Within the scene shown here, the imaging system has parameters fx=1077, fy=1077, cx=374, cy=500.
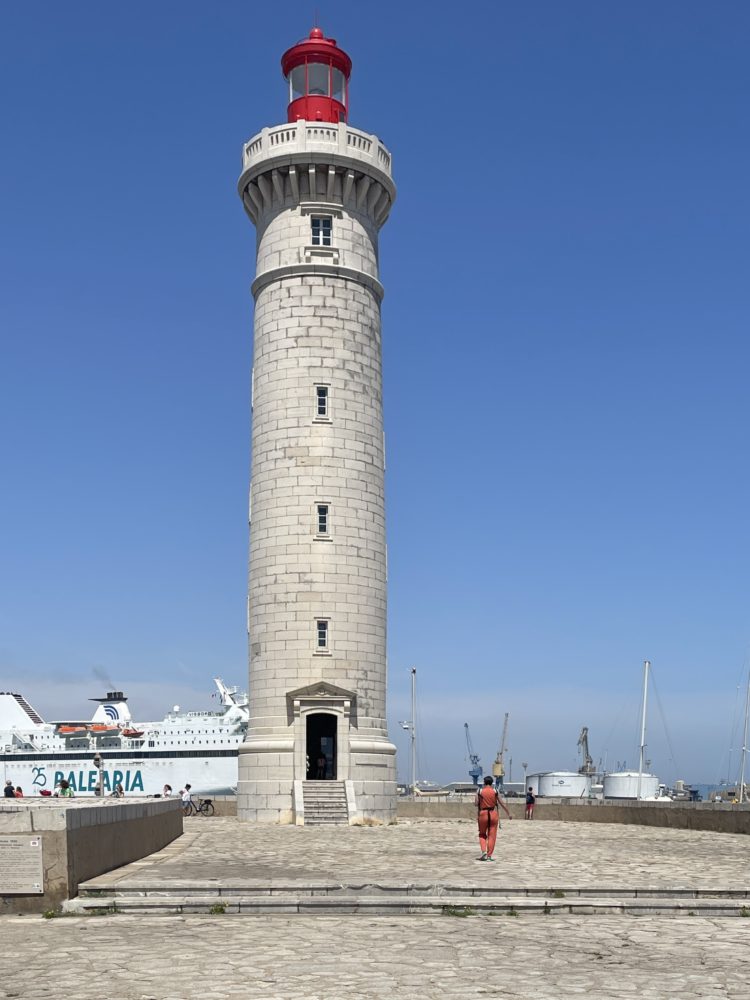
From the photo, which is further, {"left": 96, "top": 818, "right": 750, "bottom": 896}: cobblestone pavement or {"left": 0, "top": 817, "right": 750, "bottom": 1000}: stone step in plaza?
{"left": 96, "top": 818, "right": 750, "bottom": 896}: cobblestone pavement

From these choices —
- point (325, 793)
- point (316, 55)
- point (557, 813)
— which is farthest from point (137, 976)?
point (316, 55)

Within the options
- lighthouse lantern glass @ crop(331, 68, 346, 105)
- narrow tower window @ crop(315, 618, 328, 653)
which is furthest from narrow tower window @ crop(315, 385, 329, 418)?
lighthouse lantern glass @ crop(331, 68, 346, 105)

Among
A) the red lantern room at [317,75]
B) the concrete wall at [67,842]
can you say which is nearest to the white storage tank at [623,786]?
the red lantern room at [317,75]

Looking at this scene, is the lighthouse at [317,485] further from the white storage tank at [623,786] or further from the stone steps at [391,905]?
the white storage tank at [623,786]

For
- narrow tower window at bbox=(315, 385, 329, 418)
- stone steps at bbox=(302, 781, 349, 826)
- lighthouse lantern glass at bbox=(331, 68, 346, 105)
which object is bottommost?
stone steps at bbox=(302, 781, 349, 826)

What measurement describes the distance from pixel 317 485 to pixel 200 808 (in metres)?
13.3

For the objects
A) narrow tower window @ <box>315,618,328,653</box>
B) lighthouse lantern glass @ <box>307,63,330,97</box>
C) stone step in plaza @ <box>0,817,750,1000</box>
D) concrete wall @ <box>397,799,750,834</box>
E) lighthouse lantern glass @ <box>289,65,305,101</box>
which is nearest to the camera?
stone step in plaza @ <box>0,817,750,1000</box>

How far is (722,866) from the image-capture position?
1748 centimetres

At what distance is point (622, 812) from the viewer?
32969 millimetres

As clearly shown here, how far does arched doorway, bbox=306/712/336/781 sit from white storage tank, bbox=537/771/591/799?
27.2 m

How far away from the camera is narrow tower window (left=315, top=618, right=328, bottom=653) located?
31.5m

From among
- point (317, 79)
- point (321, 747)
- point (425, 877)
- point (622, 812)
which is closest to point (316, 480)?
point (321, 747)

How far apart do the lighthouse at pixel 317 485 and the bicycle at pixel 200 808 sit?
19.9 ft

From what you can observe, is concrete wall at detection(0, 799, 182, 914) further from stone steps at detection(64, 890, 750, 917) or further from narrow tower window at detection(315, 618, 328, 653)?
narrow tower window at detection(315, 618, 328, 653)
